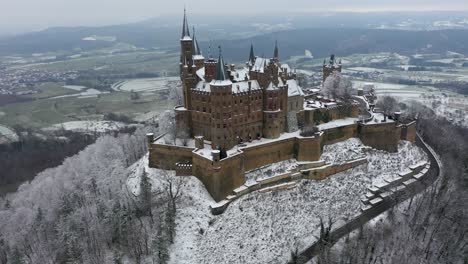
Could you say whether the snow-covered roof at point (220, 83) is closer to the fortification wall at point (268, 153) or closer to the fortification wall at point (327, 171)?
the fortification wall at point (268, 153)

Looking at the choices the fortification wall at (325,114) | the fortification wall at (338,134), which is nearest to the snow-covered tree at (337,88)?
the fortification wall at (325,114)

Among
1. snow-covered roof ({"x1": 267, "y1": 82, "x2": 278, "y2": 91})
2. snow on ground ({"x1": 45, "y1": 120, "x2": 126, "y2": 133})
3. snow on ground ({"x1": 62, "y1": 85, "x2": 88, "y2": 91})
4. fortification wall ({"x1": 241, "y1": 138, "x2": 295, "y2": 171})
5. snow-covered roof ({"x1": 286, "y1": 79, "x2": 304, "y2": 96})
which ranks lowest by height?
snow on ground ({"x1": 45, "y1": 120, "x2": 126, "y2": 133})

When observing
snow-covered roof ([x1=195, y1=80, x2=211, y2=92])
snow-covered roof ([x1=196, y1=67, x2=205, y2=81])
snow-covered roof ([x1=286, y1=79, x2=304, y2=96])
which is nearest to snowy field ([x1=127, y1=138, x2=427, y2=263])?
snow-covered roof ([x1=286, y1=79, x2=304, y2=96])

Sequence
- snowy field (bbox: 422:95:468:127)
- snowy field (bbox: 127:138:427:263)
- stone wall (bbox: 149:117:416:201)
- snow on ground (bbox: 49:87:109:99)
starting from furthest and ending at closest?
snow on ground (bbox: 49:87:109:99), snowy field (bbox: 422:95:468:127), stone wall (bbox: 149:117:416:201), snowy field (bbox: 127:138:427:263)

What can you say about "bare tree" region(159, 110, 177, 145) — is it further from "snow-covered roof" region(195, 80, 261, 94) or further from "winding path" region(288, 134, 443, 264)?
"winding path" region(288, 134, 443, 264)

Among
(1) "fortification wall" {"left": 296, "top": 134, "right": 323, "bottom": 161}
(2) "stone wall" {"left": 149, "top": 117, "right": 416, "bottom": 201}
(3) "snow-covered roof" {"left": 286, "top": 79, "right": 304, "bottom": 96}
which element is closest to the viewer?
(2) "stone wall" {"left": 149, "top": 117, "right": 416, "bottom": 201}

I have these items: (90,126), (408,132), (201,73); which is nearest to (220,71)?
(201,73)

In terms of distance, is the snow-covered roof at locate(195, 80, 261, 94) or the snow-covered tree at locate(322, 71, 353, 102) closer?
the snow-covered roof at locate(195, 80, 261, 94)

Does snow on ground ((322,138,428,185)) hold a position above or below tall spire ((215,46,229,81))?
below
